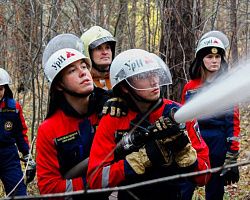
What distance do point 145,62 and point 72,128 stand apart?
766mm

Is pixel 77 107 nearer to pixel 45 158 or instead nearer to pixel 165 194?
pixel 45 158

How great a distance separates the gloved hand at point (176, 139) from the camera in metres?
2.55

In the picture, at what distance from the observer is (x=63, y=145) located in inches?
125

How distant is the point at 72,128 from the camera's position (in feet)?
10.7

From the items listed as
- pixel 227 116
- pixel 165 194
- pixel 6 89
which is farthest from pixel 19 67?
pixel 165 194

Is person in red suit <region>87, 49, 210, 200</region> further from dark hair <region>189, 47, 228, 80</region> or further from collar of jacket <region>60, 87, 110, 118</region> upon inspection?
dark hair <region>189, 47, 228, 80</region>

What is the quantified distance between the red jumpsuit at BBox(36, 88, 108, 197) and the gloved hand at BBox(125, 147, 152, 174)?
0.43m

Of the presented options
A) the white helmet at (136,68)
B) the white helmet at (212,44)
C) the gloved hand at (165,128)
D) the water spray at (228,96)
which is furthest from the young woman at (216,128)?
the water spray at (228,96)

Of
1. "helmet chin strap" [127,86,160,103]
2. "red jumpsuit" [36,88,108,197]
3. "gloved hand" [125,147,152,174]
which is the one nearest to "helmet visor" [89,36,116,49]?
"red jumpsuit" [36,88,108,197]

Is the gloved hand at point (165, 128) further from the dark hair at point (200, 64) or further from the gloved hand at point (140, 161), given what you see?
the dark hair at point (200, 64)

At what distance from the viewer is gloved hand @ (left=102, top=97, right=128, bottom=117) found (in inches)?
117

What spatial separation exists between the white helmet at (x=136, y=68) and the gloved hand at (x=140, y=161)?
1.50 ft

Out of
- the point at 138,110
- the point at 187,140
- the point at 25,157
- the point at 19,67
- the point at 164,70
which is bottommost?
the point at 25,157

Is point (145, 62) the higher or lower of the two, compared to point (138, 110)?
higher
